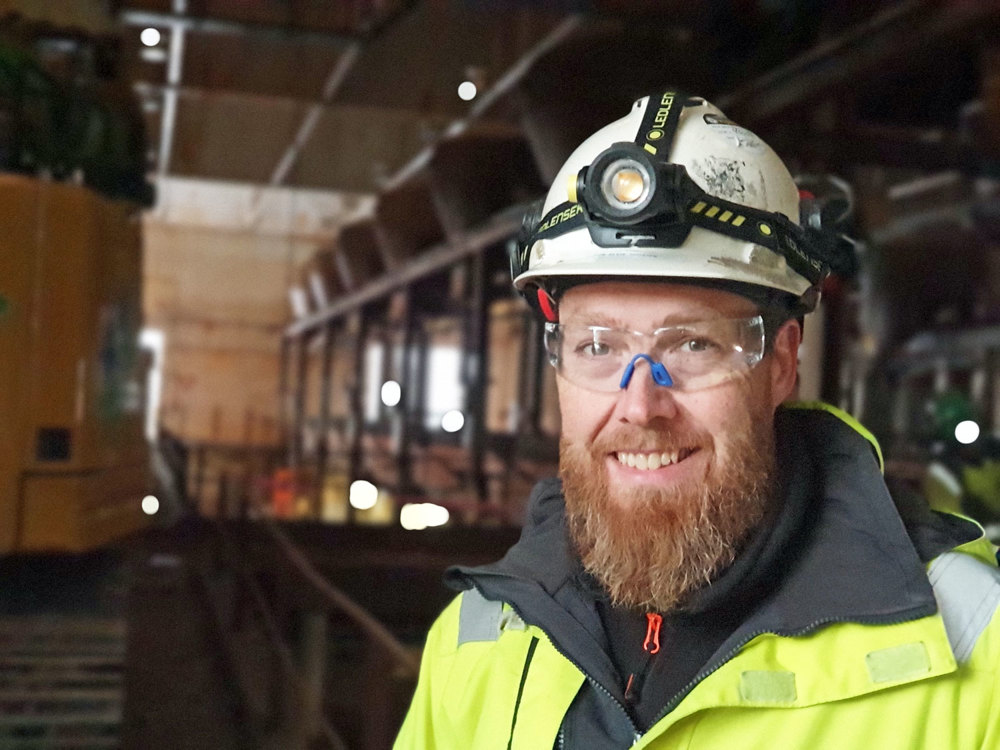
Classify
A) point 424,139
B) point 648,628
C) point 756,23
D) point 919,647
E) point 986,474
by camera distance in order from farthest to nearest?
1. point 424,139
2. point 756,23
3. point 986,474
4. point 648,628
5. point 919,647

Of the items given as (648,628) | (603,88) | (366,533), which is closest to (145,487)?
(366,533)

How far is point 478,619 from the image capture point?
1.81 metres

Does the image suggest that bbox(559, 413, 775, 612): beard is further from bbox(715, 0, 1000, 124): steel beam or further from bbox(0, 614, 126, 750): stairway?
bbox(715, 0, 1000, 124): steel beam

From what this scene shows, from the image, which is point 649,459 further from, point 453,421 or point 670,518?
point 453,421

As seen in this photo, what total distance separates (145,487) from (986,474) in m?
4.62

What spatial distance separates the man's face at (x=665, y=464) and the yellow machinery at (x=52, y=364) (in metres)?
4.89

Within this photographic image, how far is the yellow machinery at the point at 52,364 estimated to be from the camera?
238 inches

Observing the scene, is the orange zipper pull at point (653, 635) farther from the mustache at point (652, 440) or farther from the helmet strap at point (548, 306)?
the helmet strap at point (548, 306)

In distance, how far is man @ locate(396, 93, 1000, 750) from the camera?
151 cm

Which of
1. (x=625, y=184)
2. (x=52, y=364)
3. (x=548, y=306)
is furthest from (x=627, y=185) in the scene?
(x=52, y=364)

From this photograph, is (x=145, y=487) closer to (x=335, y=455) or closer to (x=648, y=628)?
(x=335, y=455)

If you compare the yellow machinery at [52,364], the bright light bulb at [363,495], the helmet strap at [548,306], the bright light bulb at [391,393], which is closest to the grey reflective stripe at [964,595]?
the helmet strap at [548,306]

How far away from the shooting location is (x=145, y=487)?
7363 millimetres

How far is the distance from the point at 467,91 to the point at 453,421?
2.68 meters
